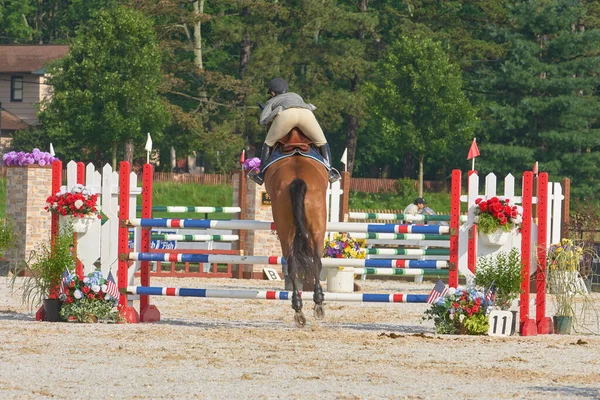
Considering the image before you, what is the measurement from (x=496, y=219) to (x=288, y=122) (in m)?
2.30

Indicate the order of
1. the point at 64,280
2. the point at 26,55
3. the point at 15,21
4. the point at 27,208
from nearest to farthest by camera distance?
the point at 64,280
the point at 27,208
the point at 26,55
the point at 15,21

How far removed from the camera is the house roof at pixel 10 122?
2667 inches

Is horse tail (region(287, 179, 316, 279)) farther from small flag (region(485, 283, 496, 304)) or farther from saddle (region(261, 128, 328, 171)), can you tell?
small flag (region(485, 283, 496, 304))

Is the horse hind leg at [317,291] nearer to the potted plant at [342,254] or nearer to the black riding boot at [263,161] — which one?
the black riding boot at [263,161]

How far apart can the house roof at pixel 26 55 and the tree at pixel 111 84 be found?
53.3 feet

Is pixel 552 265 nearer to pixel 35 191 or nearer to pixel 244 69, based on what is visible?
pixel 35 191

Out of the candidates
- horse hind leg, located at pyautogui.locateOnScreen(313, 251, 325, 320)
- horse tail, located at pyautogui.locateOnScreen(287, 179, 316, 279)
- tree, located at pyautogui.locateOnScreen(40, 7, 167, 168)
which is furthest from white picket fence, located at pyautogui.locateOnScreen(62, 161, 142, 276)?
tree, located at pyautogui.locateOnScreen(40, 7, 167, 168)

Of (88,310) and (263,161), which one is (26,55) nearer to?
(88,310)

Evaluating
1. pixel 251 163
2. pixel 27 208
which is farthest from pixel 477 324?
pixel 27 208

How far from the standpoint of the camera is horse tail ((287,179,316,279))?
12.5 m

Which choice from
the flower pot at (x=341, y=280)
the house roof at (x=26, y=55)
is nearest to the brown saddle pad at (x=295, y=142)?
the flower pot at (x=341, y=280)

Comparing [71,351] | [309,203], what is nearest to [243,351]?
[71,351]

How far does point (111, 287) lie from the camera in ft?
44.7

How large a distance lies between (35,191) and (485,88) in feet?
125
